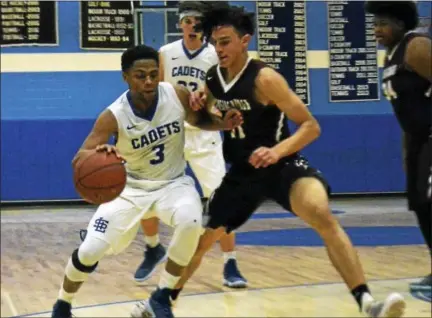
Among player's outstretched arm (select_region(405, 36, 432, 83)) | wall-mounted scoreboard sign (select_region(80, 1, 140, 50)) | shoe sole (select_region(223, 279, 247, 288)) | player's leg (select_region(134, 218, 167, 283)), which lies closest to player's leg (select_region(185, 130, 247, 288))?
shoe sole (select_region(223, 279, 247, 288))

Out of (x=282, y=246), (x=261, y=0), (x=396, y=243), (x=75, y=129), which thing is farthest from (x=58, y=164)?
(x=396, y=243)

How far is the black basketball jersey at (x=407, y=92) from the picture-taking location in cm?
437

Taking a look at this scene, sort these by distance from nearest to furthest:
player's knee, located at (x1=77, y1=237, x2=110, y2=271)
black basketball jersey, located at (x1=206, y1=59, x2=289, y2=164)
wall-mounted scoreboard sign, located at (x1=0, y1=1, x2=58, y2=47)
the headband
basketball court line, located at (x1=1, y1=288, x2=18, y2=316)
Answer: player's knee, located at (x1=77, y1=237, x2=110, y2=271), black basketball jersey, located at (x1=206, y1=59, x2=289, y2=164), basketball court line, located at (x1=1, y1=288, x2=18, y2=316), the headband, wall-mounted scoreboard sign, located at (x1=0, y1=1, x2=58, y2=47)

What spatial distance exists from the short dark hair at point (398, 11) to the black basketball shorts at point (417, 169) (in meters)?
0.67

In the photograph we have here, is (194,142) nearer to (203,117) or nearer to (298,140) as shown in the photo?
(203,117)

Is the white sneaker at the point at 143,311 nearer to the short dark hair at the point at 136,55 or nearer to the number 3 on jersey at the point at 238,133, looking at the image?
the number 3 on jersey at the point at 238,133

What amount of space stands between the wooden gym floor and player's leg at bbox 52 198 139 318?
14.8 inches

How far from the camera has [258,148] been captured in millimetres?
4238

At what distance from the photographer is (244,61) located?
4344mm

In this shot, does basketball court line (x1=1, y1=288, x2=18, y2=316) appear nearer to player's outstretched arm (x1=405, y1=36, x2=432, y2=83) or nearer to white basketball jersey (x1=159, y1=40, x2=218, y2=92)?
white basketball jersey (x1=159, y1=40, x2=218, y2=92)

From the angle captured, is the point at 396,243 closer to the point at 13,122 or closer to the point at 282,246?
the point at 282,246

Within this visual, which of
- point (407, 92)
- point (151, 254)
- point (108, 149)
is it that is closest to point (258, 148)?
point (108, 149)

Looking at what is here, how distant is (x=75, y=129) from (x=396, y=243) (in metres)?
5.21

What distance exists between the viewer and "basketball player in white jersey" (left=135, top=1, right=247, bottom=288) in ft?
18.8
